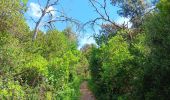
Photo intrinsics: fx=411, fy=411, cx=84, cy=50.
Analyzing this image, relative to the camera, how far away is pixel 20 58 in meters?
18.9

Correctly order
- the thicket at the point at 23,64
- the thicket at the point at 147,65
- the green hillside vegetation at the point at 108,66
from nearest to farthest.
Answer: the thicket at the point at 147,65 < the green hillside vegetation at the point at 108,66 < the thicket at the point at 23,64

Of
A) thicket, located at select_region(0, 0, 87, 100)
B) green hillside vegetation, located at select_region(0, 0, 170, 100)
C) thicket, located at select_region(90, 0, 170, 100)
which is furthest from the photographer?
thicket, located at select_region(0, 0, 87, 100)

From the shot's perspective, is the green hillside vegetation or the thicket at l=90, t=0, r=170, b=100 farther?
the green hillside vegetation

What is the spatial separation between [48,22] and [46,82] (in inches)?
699

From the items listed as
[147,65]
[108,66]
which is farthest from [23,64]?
[147,65]

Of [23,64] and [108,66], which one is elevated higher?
[23,64]

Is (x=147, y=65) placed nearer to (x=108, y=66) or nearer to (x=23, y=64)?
(x=108, y=66)

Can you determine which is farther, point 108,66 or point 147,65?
point 108,66

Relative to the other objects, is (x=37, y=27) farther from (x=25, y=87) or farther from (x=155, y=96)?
(x=155, y=96)

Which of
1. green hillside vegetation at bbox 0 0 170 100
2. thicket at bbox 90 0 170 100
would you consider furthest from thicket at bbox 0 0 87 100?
thicket at bbox 90 0 170 100

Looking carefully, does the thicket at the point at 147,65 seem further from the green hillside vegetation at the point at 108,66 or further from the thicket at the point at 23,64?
the thicket at the point at 23,64

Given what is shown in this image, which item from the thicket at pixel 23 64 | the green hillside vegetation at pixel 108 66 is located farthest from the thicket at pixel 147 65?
the thicket at pixel 23 64

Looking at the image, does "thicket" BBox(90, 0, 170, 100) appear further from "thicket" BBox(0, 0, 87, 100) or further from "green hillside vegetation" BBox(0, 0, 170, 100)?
"thicket" BBox(0, 0, 87, 100)

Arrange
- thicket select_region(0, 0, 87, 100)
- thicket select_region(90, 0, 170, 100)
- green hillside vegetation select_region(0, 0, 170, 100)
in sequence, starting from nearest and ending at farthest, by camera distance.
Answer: thicket select_region(90, 0, 170, 100) → green hillside vegetation select_region(0, 0, 170, 100) → thicket select_region(0, 0, 87, 100)
